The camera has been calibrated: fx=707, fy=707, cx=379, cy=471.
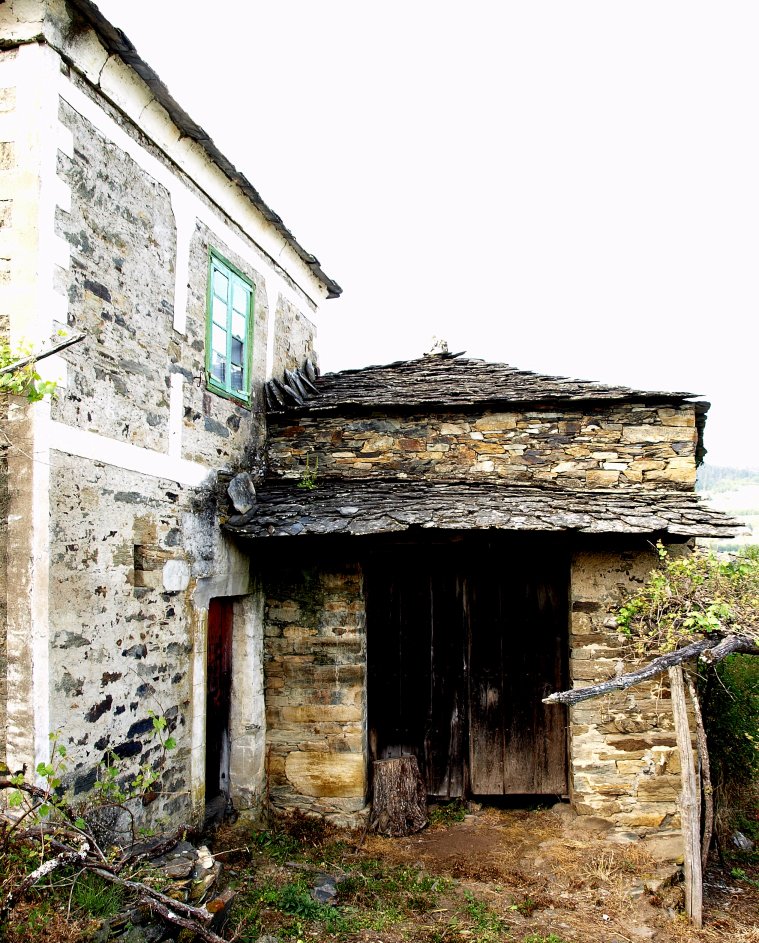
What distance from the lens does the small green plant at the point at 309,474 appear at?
6.83 metres

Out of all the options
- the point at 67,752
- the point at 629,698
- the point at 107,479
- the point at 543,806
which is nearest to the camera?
the point at 67,752

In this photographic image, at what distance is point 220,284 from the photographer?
20.5 ft

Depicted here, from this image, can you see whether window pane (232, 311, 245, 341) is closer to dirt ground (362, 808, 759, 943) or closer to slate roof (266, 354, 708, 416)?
slate roof (266, 354, 708, 416)

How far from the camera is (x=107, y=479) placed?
4.55 m

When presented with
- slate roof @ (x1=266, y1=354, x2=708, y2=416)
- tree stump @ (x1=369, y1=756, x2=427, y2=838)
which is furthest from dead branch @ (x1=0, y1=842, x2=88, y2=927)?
slate roof @ (x1=266, y1=354, x2=708, y2=416)

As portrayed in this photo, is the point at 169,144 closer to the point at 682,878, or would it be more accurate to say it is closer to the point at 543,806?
the point at 543,806

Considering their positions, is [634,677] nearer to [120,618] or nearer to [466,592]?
[466,592]

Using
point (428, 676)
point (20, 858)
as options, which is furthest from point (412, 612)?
point (20, 858)

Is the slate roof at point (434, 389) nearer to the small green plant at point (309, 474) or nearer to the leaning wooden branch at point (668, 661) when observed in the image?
the small green plant at point (309, 474)

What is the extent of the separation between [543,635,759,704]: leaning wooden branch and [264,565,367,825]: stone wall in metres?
2.31

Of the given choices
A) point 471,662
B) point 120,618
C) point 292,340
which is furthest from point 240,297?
point 471,662

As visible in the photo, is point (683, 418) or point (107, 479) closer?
point (107, 479)

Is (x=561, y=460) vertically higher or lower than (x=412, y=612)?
higher

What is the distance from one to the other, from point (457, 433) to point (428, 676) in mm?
2347
